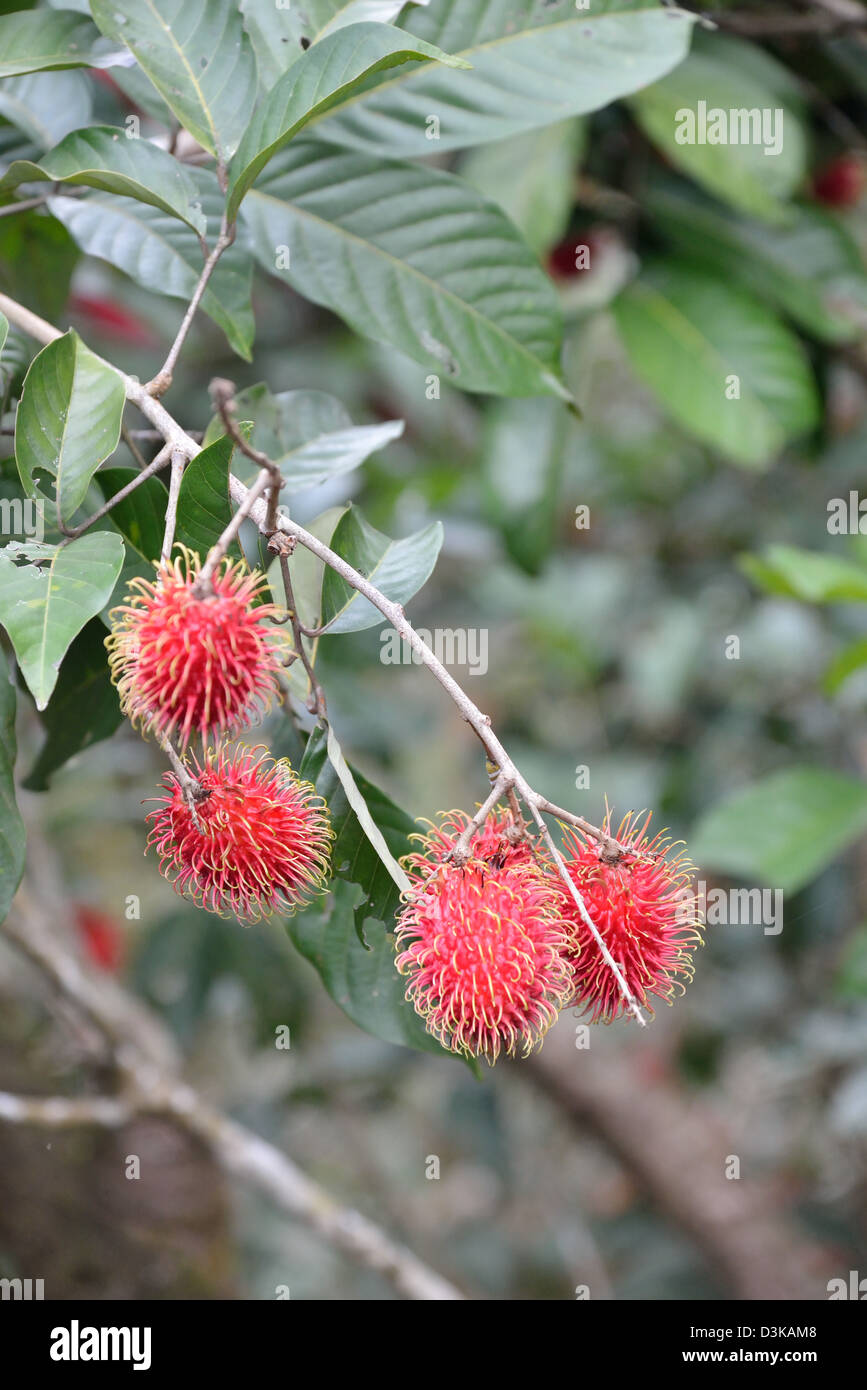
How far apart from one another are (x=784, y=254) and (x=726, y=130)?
0.86ft

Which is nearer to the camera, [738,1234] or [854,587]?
[854,587]

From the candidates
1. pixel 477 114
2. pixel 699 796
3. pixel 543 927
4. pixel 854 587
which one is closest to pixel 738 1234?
pixel 699 796

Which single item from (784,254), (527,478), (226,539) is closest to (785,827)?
(527,478)

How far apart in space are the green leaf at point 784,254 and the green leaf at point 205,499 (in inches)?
49.2

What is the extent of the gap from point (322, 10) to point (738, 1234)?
2450 millimetres

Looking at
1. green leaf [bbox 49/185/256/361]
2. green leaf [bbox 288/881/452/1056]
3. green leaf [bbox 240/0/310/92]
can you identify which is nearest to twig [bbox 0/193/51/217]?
green leaf [bbox 49/185/256/361]

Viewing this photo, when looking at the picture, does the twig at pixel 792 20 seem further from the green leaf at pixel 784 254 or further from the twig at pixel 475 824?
the twig at pixel 475 824

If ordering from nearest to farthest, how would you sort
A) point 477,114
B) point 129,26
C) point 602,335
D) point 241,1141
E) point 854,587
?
point 129,26 → point 477,114 → point 854,587 → point 241,1141 → point 602,335

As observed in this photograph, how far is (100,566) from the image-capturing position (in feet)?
2.28

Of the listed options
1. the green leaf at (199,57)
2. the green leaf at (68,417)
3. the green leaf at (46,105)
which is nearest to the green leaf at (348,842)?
the green leaf at (68,417)

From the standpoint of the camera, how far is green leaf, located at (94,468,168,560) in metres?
0.80

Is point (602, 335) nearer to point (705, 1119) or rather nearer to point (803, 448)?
point (803, 448)

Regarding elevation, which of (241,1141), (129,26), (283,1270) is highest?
(129,26)

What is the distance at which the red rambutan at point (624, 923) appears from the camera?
2.45 ft
